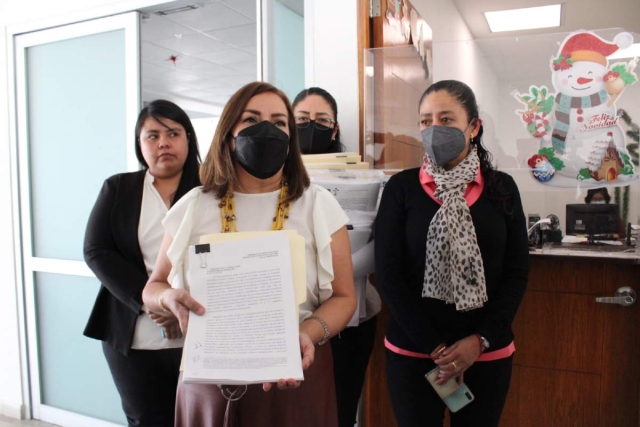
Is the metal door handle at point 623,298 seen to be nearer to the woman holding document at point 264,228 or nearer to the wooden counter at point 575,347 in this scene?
the wooden counter at point 575,347

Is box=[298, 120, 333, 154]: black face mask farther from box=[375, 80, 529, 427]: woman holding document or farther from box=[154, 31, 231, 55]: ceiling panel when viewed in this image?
box=[154, 31, 231, 55]: ceiling panel

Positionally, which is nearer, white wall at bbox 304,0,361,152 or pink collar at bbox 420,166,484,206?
pink collar at bbox 420,166,484,206

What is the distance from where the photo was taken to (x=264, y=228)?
1231 millimetres

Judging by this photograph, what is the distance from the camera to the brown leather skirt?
114cm

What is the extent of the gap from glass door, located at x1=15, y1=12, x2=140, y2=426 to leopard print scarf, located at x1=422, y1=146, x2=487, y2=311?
1948mm

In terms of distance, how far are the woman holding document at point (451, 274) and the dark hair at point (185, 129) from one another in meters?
0.73

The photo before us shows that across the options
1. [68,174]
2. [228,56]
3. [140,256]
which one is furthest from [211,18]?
[140,256]

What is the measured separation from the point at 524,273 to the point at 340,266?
62 cm

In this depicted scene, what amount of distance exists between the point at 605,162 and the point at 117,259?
1.76 metres

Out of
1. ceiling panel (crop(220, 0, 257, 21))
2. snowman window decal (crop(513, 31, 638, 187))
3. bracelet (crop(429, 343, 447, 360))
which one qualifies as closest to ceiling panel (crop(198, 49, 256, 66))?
ceiling panel (crop(220, 0, 257, 21))

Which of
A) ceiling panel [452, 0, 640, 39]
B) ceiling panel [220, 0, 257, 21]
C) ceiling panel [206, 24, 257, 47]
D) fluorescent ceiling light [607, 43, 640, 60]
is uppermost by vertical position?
ceiling panel [452, 0, 640, 39]

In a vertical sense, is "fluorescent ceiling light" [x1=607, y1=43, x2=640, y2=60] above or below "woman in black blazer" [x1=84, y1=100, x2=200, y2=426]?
→ above

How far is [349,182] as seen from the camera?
180cm

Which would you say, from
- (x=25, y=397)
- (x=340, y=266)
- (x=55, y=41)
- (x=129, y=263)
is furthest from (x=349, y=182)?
(x=25, y=397)
